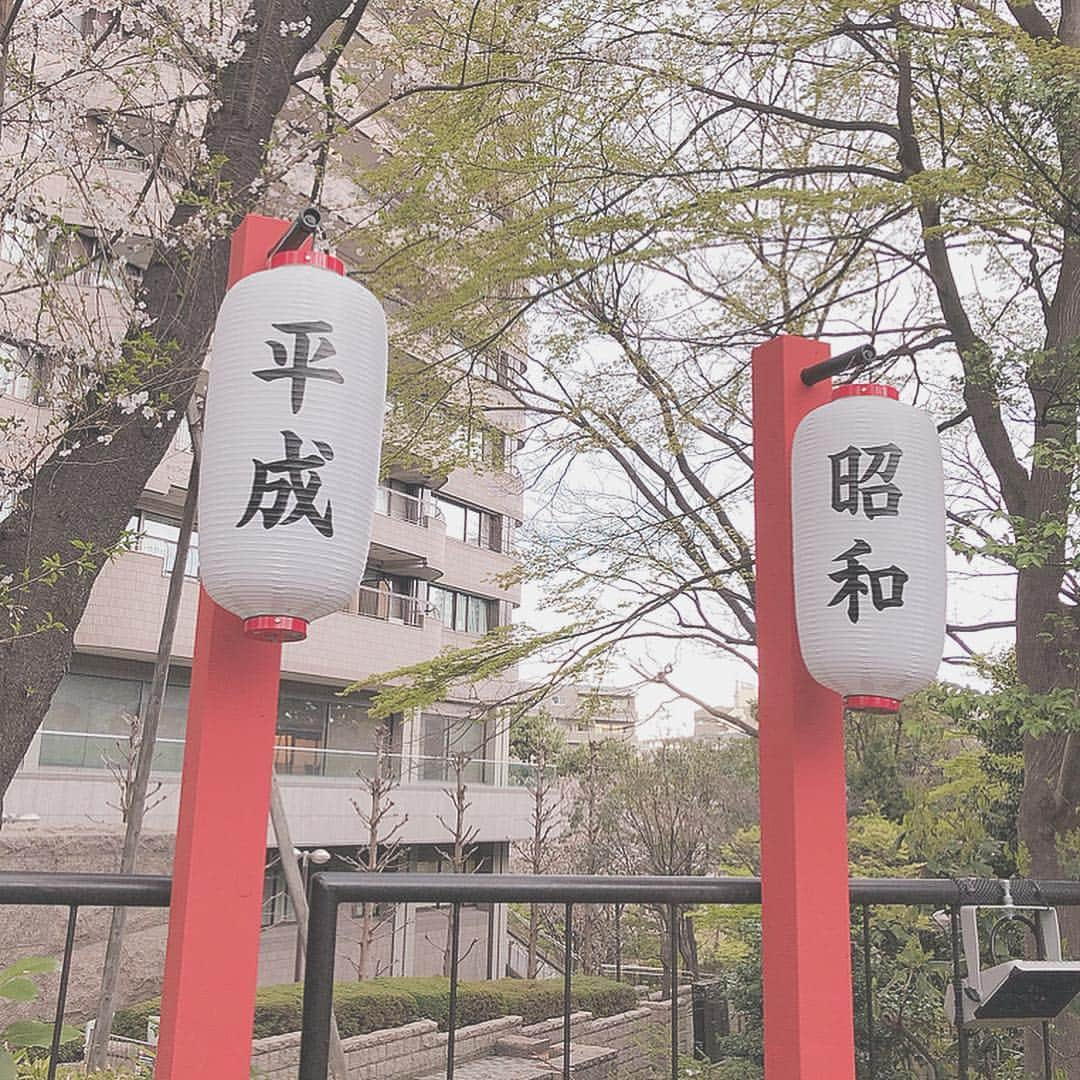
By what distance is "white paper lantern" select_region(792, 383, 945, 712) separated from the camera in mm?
1600

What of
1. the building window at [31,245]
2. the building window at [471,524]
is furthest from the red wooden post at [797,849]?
the building window at [471,524]

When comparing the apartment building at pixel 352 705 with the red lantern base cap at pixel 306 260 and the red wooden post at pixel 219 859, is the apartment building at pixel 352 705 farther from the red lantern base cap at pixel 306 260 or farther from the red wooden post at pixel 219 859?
the red wooden post at pixel 219 859

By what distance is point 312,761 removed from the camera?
11.8m

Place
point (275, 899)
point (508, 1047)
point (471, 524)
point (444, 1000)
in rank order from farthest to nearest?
point (471, 524)
point (275, 899)
point (444, 1000)
point (508, 1047)

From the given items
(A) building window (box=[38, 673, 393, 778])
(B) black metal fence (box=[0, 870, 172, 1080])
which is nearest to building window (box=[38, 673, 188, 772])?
(A) building window (box=[38, 673, 393, 778])

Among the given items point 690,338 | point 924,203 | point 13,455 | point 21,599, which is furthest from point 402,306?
point 21,599

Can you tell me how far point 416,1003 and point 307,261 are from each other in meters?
8.92

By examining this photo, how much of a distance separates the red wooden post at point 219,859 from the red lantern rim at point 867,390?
1.01m

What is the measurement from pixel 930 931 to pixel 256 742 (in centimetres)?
490

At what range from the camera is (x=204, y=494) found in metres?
1.41

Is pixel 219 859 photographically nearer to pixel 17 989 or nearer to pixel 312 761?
pixel 17 989

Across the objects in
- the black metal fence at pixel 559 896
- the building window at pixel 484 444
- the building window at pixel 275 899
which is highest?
the building window at pixel 484 444

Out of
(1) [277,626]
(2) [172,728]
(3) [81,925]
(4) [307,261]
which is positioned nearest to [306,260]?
(4) [307,261]

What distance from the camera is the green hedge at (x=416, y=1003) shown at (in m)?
7.71
